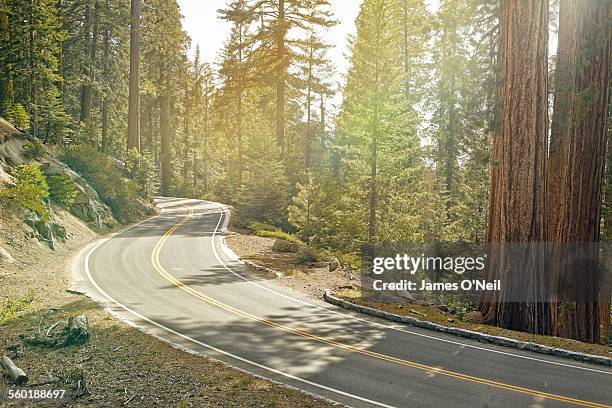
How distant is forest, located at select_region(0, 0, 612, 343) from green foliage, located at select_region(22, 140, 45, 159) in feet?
10.6

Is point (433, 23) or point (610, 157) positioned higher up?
point (433, 23)

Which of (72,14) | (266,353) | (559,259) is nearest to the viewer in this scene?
(266,353)

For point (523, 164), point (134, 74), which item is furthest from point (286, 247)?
point (134, 74)

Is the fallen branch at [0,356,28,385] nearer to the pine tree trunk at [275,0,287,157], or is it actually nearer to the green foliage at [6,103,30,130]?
the green foliage at [6,103,30,130]

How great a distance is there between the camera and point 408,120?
23250 mm

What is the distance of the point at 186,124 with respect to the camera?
61.9m

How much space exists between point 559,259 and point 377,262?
33.8ft

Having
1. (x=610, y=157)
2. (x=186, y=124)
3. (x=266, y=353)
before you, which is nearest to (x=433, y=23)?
(x=610, y=157)

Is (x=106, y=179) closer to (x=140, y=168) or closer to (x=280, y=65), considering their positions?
(x=140, y=168)

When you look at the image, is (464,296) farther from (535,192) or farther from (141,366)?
(141,366)

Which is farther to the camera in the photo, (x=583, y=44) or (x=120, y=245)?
(x=120, y=245)

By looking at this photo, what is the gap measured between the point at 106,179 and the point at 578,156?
93.7 feet

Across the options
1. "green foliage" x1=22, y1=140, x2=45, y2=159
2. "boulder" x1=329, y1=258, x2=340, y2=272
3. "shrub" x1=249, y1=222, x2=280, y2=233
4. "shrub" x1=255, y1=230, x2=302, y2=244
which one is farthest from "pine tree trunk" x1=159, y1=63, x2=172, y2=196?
"boulder" x1=329, y1=258, x2=340, y2=272

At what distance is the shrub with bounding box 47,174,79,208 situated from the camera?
25.3m
